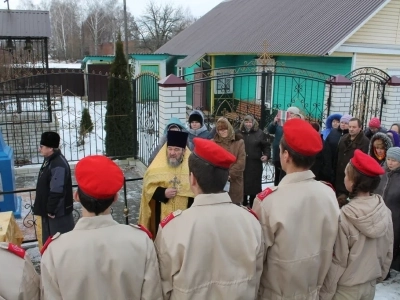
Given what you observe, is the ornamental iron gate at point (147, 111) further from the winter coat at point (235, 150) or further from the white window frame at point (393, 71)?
the white window frame at point (393, 71)

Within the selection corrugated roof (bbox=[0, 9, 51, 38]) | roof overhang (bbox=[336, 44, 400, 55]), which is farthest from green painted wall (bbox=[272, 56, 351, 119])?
corrugated roof (bbox=[0, 9, 51, 38])

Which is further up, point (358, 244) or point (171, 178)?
point (171, 178)

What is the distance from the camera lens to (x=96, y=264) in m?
1.66

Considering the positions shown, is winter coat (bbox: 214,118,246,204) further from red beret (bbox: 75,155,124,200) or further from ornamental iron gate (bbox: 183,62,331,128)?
ornamental iron gate (bbox: 183,62,331,128)

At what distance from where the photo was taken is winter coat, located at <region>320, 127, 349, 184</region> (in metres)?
5.00

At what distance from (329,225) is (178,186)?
4.28ft

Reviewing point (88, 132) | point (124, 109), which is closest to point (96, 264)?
point (124, 109)

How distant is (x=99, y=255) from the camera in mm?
1665

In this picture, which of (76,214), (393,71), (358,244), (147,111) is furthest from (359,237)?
(393,71)

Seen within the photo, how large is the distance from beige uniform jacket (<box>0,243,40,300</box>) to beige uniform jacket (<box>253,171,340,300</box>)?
45.1 inches

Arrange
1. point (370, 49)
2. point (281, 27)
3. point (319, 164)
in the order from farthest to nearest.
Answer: point (281, 27) → point (370, 49) → point (319, 164)

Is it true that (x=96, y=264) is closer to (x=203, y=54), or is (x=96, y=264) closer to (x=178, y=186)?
(x=178, y=186)

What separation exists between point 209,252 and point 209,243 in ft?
0.15

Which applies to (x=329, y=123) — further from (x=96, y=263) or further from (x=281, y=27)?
(x=281, y=27)
